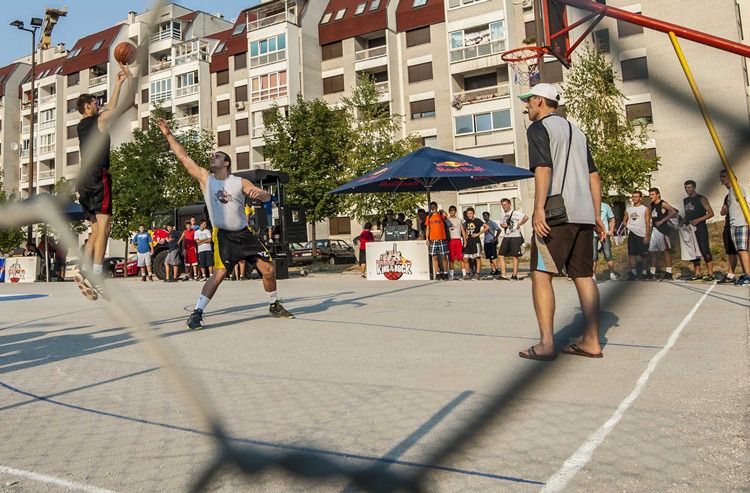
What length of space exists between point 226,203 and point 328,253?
26.0 meters

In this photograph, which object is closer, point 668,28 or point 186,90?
point 668,28

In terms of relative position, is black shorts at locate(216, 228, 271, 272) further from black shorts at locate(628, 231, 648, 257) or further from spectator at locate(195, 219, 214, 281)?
spectator at locate(195, 219, 214, 281)

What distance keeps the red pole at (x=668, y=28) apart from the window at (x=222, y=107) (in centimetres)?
4689

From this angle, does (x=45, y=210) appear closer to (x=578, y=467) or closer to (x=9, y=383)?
(x=578, y=467)

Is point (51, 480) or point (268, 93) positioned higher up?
point (268, 93)

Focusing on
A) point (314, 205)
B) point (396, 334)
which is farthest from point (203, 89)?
point (396, 334)

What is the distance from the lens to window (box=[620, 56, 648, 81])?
70 centimetres

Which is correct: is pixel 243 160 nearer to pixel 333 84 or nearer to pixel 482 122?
pixel 333 84

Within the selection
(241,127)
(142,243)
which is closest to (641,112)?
(142,243)

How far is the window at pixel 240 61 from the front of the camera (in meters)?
44.3

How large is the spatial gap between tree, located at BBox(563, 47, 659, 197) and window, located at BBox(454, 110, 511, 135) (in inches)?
1396

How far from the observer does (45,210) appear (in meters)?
1.23

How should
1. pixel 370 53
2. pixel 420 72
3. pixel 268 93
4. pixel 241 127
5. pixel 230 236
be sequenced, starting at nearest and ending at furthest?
pixel 230 236 → pixel 420 72 → pixel 370 53 → pixel 268 93 → pixel 241 127

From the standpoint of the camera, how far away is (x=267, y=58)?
4234 cm
